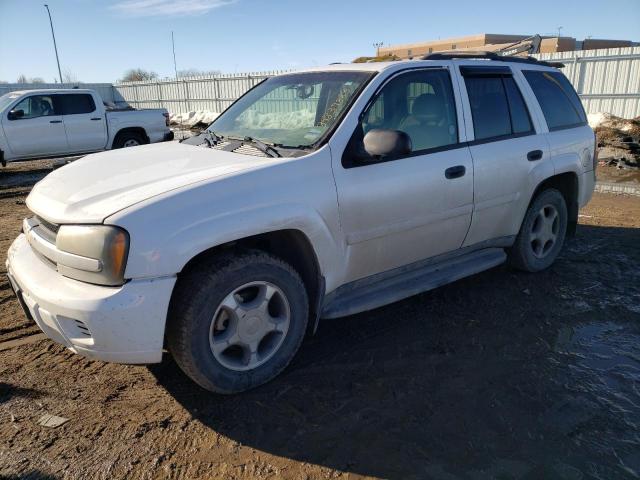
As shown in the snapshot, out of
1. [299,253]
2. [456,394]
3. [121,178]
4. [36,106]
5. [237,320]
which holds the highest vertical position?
[36,106]

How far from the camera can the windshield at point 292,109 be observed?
10.6 ft

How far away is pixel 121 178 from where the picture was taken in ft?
9.63

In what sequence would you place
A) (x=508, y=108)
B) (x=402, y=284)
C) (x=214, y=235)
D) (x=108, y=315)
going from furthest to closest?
(x=508, y=108) < (x=402, y=284) < (x=214, y=235) < (x=108, y=315)

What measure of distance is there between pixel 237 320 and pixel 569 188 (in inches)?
149

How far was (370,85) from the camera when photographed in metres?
3.30

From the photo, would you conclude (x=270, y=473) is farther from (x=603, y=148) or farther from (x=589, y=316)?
(x=603, y=148)

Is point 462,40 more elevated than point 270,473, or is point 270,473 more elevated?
point 462,40

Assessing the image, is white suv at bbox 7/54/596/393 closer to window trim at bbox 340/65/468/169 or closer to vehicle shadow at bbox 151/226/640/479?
window trim at bbox 340/65/468/169

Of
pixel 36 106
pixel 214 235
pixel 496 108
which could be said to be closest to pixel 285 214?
pixel 214 235

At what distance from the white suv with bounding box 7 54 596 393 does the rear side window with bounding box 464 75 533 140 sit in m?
0.01

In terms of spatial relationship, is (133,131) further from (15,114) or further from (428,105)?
(428,105)

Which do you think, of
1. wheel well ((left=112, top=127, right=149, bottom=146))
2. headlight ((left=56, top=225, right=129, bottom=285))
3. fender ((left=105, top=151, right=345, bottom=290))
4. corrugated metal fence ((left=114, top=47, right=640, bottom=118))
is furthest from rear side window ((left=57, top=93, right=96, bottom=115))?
fender ((left=105, top=151, right=345, bottom=290))

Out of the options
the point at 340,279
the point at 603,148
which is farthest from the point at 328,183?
the point at 603,148

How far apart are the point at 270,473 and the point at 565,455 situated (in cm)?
146
